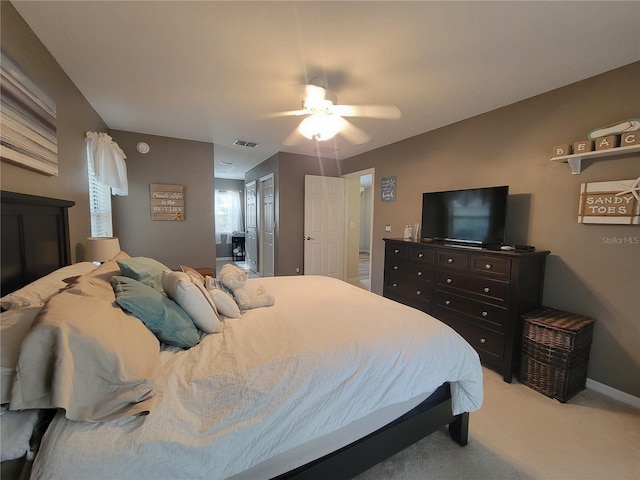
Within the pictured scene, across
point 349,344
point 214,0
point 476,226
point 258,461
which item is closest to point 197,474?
point 258,461

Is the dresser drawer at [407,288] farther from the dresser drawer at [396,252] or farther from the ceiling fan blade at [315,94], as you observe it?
the ceiling fan blade at [315,94]

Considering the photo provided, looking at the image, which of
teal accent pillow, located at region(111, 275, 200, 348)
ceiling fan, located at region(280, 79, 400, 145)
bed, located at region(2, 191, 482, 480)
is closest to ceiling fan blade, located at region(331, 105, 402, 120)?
ceiling fan, located at region(280, 79, 400, 145)

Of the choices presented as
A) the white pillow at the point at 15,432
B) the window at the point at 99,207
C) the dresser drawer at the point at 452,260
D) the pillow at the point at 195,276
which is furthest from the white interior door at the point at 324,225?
the white pillow at the point at 15,432

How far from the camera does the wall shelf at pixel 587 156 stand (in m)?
1.85

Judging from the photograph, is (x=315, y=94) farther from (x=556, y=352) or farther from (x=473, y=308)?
(x=556, y=352)

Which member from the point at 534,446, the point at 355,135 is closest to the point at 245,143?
the point at 355,135

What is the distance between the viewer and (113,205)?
3.63 metres

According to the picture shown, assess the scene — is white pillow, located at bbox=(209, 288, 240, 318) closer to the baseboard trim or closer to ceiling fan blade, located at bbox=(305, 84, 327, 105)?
ceiling fan blade, located at bbox=(305, 84, 327, 105)

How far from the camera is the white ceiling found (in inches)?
58.3

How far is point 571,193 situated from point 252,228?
5791 mm

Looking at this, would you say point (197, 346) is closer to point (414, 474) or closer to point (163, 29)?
point (414, 474)

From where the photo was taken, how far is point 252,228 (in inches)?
260

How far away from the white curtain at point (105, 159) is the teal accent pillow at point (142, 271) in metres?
1.66

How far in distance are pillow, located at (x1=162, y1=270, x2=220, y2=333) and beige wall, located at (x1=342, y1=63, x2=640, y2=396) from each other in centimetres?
278
